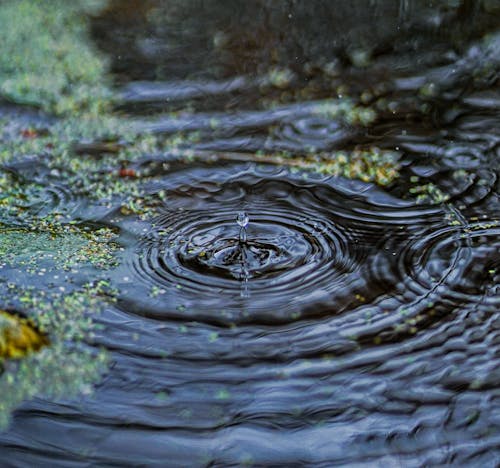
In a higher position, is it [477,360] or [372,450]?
[477,360]

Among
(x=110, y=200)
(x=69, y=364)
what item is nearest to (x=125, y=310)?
(x=69, y=364)

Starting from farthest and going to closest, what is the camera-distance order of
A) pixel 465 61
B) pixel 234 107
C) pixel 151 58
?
pixel 151 58
pixel 465 61
pixel 234 107

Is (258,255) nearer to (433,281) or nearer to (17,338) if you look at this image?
(433,281)

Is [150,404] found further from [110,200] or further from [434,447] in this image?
[110,200]

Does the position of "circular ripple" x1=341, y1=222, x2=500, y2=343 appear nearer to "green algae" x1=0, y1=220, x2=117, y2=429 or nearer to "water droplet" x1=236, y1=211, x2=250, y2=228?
"water droplet" x1=236, y1=211, x2=250, y2=228

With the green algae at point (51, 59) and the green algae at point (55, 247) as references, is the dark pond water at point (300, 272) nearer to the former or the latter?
the green algae at point (55, 247)

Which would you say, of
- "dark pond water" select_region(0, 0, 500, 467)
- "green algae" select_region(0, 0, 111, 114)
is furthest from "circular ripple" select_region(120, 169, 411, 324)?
"green algae" select_region(0, 0, 111, 114)
